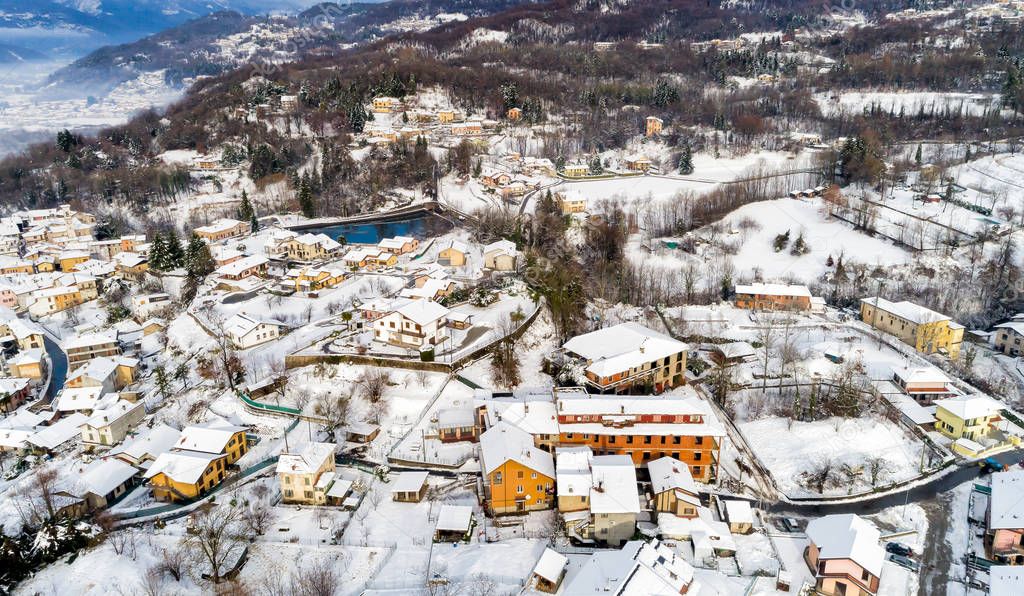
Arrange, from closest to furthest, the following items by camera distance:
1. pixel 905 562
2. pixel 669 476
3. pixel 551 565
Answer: pixel 551 565 < pixel 905 562 < pixel 669 476

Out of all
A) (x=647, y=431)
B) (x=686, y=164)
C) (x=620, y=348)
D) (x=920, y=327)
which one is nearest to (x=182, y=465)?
(x=647, y=431)

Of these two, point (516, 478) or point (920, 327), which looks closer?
point (516, 478)

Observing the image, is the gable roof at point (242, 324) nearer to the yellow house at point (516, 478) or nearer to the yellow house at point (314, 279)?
the yellow house at point (314, 279)

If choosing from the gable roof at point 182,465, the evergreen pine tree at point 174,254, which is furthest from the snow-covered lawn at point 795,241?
the evergreen pine tree at point 174,254

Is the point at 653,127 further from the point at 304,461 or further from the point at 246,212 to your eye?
the point at 304,461

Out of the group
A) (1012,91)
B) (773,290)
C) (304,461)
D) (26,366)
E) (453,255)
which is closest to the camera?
(304,461)
